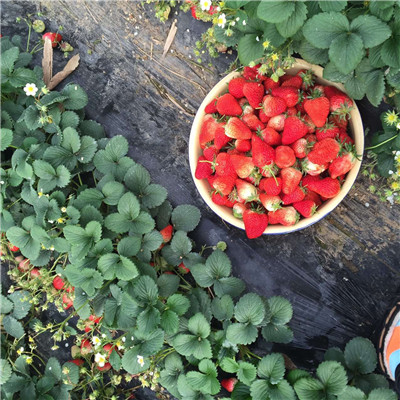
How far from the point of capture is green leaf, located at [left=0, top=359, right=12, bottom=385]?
1.56m

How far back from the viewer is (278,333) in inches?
54.2

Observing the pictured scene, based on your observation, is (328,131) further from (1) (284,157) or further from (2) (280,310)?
(2) (280,310)

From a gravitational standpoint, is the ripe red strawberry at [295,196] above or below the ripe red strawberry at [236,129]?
below

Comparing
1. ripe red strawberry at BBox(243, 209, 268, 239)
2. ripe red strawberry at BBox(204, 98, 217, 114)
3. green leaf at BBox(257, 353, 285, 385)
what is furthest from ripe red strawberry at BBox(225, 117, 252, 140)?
green leaf at BBox(257, 353, 285, 385)

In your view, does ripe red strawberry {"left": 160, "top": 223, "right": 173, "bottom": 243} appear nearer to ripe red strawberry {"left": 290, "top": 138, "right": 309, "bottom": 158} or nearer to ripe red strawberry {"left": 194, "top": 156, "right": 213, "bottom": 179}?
ripe red strawberry {"left": 194, "top": 156, "right": 213, "bottom": 179}

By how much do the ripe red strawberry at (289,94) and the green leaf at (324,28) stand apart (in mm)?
193

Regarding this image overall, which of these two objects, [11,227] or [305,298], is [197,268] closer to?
[305,298]

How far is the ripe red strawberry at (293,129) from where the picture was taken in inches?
48.4

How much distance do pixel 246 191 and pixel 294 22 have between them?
449 millimetres

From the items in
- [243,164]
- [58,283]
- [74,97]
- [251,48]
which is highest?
[251,48]

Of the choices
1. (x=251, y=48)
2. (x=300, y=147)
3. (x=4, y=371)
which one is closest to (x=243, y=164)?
(x=300, y=147)

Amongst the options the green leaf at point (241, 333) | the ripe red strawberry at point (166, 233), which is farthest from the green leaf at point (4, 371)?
the green leaf at point (241, 333)

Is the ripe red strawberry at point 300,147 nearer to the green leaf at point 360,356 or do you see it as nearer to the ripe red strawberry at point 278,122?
the ripe red strawberry at point 278,122

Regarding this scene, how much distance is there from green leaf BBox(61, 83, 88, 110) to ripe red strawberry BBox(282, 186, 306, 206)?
2.53ft
